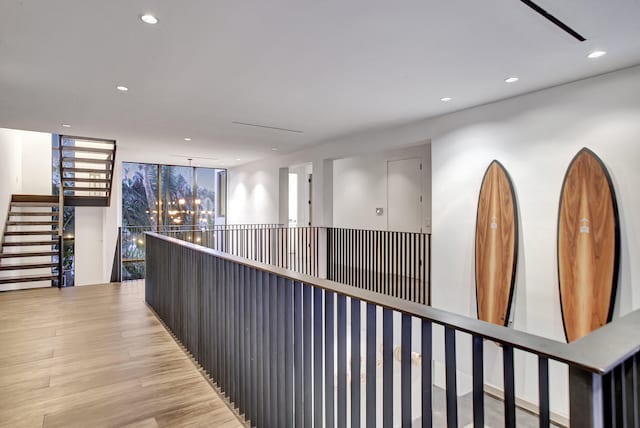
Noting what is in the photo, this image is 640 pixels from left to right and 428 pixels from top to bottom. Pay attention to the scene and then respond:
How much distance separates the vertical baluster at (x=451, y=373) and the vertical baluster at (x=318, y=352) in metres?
0.67

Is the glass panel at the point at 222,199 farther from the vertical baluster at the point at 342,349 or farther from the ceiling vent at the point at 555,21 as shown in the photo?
the vertical baluster at the point at 342,349

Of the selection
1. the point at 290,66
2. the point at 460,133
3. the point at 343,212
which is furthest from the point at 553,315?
the point at 343,212

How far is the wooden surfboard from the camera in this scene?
3178 mm

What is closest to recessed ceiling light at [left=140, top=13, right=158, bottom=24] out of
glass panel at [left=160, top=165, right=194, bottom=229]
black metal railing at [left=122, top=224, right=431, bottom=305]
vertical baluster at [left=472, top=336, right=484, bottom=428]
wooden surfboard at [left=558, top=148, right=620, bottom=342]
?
vertical baluster at [left=472, top=336, right=484, bottom=428]

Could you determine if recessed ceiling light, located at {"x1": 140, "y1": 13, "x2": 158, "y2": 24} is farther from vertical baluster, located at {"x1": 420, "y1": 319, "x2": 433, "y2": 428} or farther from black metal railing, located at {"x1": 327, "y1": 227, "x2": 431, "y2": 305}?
black metal railing, located at {"x1": 327, "y1": 227, "x2": 431, "y2": 305}

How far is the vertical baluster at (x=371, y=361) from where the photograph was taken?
4.41 feet

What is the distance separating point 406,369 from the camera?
120cm

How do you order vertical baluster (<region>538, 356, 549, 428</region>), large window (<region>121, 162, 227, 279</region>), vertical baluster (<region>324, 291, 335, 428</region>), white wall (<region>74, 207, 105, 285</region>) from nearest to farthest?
vertical baluster (<region>538, 356, 549, 428</region>) → vertical baluster (<region>324, 291, 335, 428</region>) → white wall (<region>74, 207, 105, 285</region>) → large window (<region>121, 162, 227, 279</region>)

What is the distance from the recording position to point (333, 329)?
1.58 m

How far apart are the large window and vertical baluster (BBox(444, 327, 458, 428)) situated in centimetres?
873

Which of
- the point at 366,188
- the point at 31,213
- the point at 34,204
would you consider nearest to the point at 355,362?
the point at 366,188

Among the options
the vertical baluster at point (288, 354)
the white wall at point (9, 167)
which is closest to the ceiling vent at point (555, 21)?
the vertical baluster at point (288, 354)

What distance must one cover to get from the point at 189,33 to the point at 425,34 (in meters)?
1.70

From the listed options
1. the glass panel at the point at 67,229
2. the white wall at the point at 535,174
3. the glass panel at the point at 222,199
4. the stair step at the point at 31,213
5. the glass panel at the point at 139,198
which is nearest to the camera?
the white wall at the point at 535,174
